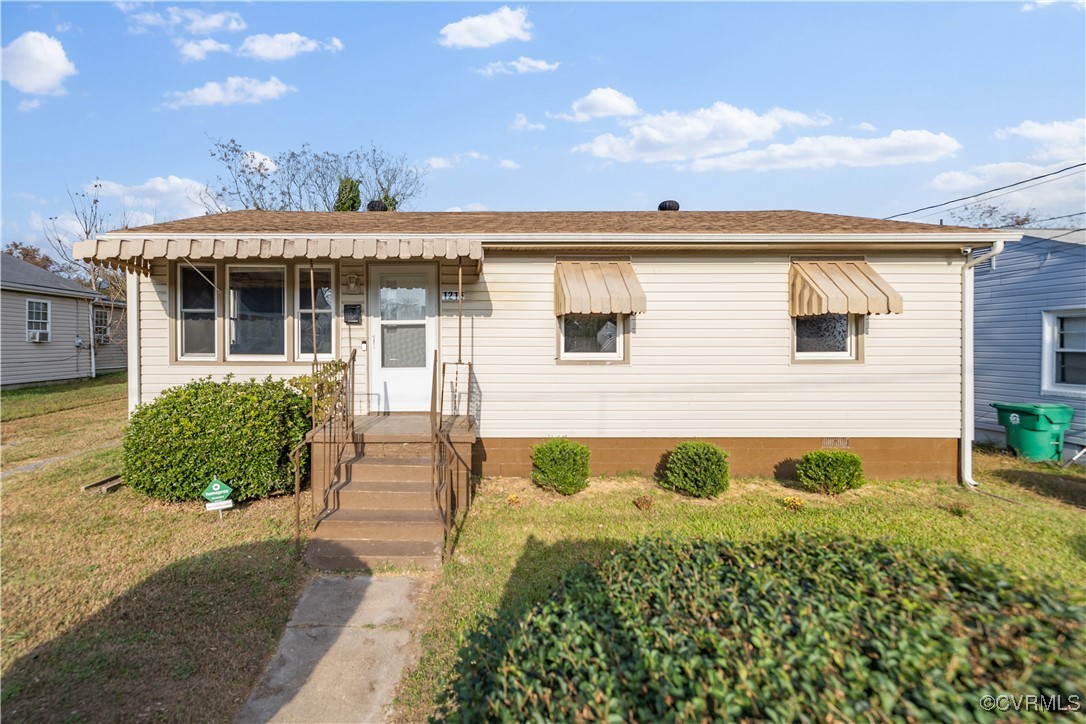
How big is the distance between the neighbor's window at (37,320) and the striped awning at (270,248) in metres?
15.7

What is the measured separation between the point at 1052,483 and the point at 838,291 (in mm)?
4309

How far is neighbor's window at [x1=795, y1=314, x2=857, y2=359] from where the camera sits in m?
6.76

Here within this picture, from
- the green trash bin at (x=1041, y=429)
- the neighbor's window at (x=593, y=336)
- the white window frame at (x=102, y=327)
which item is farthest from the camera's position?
the white window frame at (x=102, y=327)

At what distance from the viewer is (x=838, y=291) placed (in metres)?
6.10

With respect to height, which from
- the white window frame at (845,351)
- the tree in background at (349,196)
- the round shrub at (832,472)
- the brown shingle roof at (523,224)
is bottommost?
the round shrub at (832,472)

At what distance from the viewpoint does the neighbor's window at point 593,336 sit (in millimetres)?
6680

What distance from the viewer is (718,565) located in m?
2.10

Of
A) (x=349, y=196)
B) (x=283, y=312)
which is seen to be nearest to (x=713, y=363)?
(x=283, y=312)

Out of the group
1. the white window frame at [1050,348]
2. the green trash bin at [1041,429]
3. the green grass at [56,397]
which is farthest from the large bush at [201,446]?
the white window frame at [1050,348]

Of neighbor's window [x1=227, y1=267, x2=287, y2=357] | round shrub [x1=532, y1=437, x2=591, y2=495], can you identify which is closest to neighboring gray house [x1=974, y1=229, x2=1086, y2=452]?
round shrub [x1=532, y1=437, x2=591, y2=495]

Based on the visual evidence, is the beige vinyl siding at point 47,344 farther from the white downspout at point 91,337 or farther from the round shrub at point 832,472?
the round shrub at point 832,472

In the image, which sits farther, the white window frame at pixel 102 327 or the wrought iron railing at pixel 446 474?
the white window frame at pixel 102 327

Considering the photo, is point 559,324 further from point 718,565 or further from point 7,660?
point 7,660

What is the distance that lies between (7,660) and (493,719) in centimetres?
370
